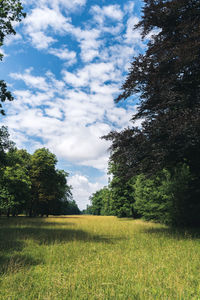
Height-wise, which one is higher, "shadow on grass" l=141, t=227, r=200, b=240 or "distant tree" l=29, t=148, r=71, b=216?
"distant tree" l=29, t=148, r=71, b=216

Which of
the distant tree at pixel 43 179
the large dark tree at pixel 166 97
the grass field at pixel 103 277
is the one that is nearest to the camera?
the grass field at pixel 103 277

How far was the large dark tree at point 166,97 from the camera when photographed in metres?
9.89

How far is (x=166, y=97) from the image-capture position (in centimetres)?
1085

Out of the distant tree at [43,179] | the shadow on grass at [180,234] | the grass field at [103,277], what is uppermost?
the distant tree at [43,179]

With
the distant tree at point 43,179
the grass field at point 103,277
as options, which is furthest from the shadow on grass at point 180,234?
the distant tree at point 43,179

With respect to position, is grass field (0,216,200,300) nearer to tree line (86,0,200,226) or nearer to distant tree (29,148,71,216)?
tree line (86,0,200,226)

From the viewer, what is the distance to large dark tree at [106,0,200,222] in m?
9.89

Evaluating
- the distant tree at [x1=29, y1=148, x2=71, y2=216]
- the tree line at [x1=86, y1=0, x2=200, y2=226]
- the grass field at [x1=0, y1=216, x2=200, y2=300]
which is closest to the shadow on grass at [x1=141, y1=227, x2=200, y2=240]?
the tree line at [x1=86, y1=0, x2=200, y2=226]

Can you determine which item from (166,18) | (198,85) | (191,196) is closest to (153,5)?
(166,18)

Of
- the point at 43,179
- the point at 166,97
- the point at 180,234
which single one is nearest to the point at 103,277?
the point at 180,234

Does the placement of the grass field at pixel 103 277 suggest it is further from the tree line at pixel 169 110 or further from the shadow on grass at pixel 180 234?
the tree line at pixel 169 110

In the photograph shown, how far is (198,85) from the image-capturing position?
39.0 ft

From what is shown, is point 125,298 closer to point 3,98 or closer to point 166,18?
point 3,98

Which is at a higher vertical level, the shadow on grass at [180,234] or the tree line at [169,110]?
the tree line at [169,110]
